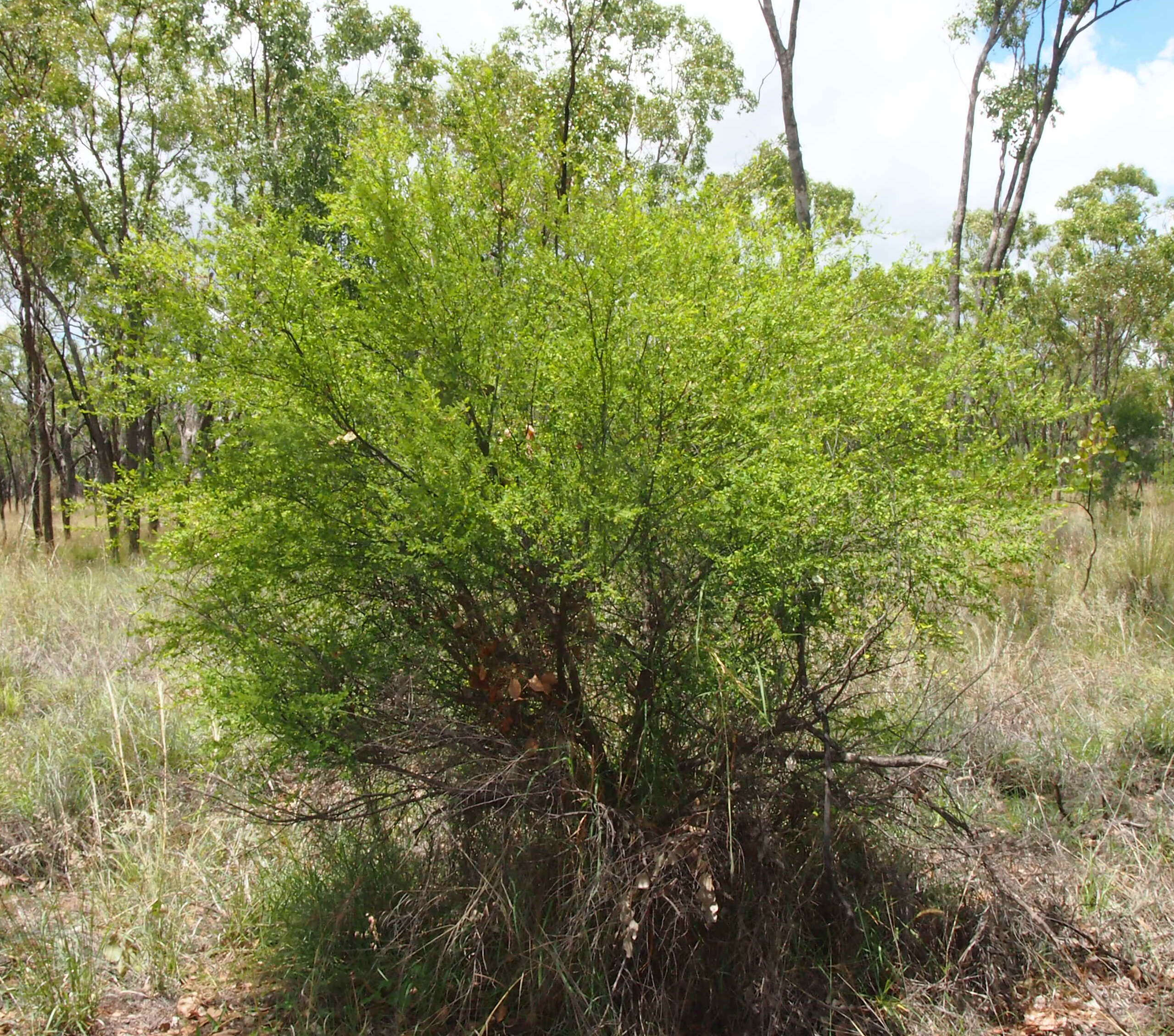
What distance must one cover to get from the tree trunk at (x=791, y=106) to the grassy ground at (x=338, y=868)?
4.38 m

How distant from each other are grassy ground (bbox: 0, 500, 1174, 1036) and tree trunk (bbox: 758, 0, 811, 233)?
4384 mm

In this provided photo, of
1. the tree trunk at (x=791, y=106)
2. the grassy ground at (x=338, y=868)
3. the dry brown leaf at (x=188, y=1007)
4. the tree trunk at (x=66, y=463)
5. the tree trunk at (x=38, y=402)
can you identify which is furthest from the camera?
the tree trunk at (x=66, y=463)

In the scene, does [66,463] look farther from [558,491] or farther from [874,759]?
[874,759]

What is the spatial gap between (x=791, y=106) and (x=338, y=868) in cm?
828

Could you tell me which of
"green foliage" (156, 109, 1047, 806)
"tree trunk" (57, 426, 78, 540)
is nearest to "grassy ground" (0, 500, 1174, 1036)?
"green foliage" (156, 109, 1047, 806)

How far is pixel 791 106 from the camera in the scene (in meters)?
8.81

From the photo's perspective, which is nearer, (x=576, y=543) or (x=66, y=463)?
(x=576, y=543)

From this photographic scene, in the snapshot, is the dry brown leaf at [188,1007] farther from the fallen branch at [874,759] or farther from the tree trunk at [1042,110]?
the tree trunk at [1042,110]

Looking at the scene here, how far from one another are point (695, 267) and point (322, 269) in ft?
4.23

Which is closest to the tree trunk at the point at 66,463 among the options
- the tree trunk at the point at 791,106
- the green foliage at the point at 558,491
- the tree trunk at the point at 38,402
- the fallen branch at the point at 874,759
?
the tree trunk at the point at 38,402

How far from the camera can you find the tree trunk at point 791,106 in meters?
7.97

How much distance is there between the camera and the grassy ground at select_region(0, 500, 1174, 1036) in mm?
2908

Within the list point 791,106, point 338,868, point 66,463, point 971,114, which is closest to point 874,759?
point 338,868

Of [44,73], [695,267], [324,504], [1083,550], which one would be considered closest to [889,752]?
[695,267]
